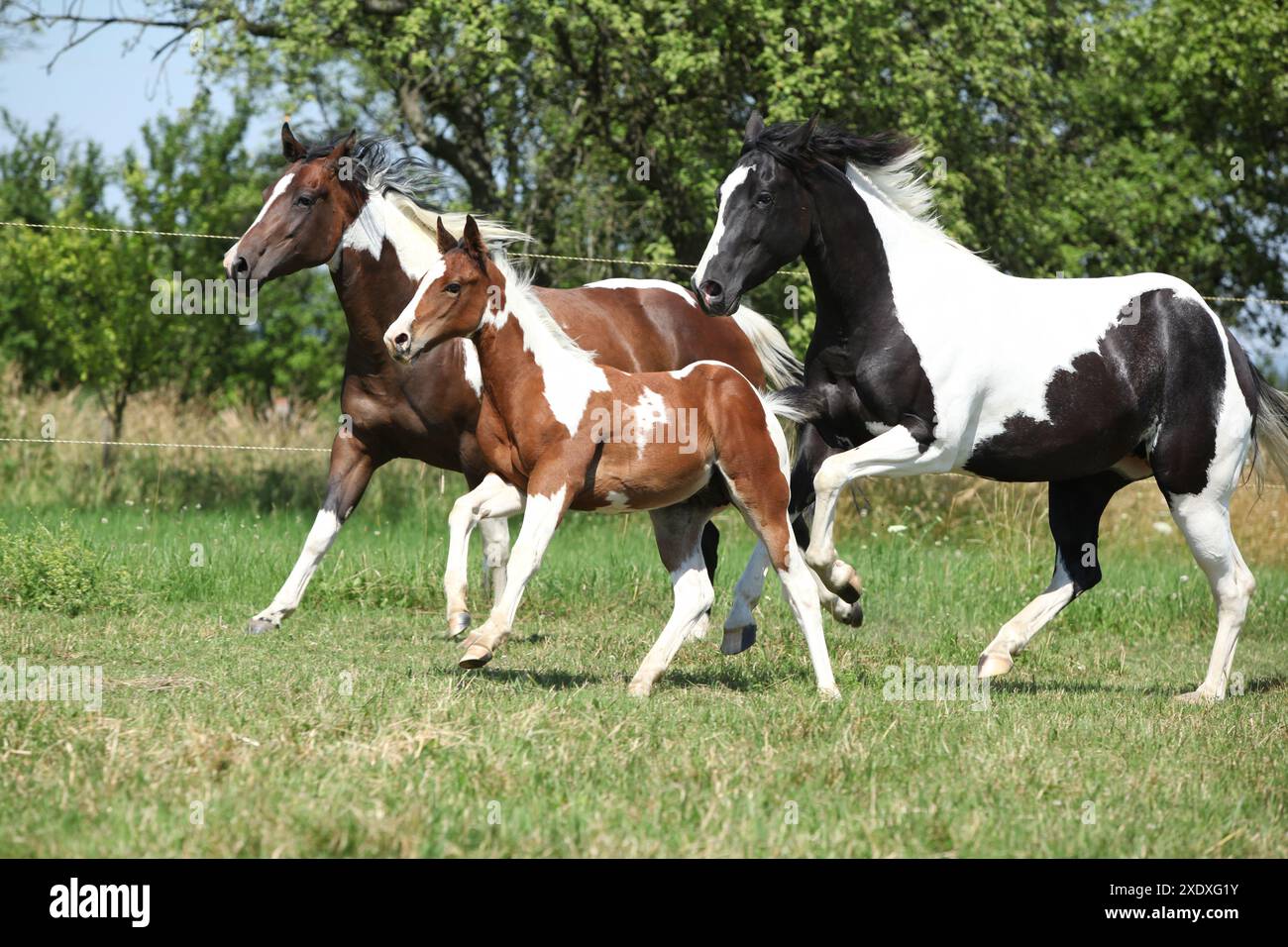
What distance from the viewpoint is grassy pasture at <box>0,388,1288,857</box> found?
161 inches

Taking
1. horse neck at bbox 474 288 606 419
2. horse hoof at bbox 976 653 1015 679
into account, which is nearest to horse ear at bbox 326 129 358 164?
horse neck at bbox 474 288 606 419

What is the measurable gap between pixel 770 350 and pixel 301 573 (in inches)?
125

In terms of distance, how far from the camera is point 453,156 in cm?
1783

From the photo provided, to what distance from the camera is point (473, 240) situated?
20.1ft

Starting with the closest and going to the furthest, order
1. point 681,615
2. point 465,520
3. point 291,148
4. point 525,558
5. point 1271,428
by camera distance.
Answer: point 525,558
point 681,615
point 465,520
point 1271,428
point 291,148

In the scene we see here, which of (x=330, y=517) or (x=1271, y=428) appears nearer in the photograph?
(x=1271, y=428)

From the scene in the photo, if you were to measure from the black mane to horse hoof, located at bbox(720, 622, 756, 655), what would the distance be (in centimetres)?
221

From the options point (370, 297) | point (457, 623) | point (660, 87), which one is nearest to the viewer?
point (457, 623)

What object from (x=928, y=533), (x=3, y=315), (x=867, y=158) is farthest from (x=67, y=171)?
(x=867, y=158)

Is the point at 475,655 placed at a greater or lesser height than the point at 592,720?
greater

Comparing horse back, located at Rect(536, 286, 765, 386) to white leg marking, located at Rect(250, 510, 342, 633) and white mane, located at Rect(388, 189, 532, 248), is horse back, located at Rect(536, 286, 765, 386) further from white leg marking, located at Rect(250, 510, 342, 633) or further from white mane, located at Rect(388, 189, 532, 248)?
white leg marking, located at Rect(250, 510, 342, 633)

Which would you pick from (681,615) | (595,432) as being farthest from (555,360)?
(681,615)

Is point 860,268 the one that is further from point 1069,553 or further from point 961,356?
point 1069,553

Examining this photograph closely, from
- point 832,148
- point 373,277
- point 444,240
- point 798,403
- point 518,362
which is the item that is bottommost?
point 798,403
